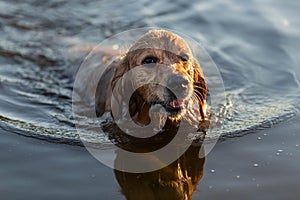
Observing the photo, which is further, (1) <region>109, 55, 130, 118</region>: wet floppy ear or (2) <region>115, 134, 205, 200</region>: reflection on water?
(1) <region>109, 55, 130, 118</region>: wet floppy ear

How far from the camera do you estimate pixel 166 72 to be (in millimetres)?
5586

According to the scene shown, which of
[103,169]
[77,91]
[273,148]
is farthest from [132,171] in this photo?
[77,91]

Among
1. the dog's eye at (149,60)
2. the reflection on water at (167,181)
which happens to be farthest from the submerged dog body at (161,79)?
the reflection on water at (167,181)

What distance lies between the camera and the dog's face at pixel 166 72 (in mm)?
5555

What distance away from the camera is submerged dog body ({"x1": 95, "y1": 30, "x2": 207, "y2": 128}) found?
5.58 meters

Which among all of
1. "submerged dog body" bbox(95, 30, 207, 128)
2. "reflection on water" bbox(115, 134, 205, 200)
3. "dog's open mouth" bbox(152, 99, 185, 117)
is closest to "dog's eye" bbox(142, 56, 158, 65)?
"submerged dog body" bbox(95, 30, 207, 128)

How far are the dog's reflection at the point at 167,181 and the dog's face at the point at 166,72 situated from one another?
51cm

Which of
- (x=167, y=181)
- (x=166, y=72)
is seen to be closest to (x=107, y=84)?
(x=166, y=72)

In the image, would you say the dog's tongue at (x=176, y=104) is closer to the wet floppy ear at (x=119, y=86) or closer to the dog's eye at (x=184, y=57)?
the dog's eye at (x=184, y=57)

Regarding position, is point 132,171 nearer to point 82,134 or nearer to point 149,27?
point 82,134

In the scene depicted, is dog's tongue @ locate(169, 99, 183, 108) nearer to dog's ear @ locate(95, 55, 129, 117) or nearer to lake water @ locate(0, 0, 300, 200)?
lake water @ locate(0, 0, 300, 200)

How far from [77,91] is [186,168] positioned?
262 cm

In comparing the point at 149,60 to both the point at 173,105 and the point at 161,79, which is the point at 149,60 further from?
the point at 173,105

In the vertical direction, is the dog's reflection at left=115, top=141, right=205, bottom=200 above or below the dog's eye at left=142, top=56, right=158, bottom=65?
below
